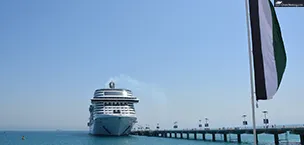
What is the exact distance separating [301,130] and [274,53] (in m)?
43.0

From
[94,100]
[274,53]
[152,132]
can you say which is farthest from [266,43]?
[152,132]

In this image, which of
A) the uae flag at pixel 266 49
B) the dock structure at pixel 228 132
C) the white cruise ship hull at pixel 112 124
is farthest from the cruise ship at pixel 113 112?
the uae flag at pixel 266 49

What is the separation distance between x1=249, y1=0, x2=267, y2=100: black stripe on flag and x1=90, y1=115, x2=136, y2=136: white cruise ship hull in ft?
234

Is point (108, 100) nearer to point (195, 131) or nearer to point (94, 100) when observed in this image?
point (94, 100)

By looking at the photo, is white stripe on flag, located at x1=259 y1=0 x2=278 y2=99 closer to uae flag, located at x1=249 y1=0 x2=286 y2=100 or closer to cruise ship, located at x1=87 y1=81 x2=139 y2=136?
uae flag, located at x1=249 y1=0 x2=286 y2=100

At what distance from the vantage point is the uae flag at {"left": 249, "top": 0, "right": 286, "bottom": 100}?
905 cm

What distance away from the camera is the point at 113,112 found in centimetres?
8212

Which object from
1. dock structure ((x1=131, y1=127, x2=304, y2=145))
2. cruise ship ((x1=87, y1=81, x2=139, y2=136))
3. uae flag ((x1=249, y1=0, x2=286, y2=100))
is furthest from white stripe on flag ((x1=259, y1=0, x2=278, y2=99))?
cruise ship ((x1=87, y1=81, x2=139, y2=136))

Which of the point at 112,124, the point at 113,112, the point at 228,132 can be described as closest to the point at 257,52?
the point at 228,132

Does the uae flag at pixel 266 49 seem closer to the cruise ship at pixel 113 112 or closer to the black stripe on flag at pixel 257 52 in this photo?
the black stripe on flag at pixel 257 52

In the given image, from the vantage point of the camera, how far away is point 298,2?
28.9ft

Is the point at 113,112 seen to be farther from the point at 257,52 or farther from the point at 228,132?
the point at 257,52

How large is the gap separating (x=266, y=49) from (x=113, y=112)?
7448 centimetres

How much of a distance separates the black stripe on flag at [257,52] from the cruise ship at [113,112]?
234 ft
